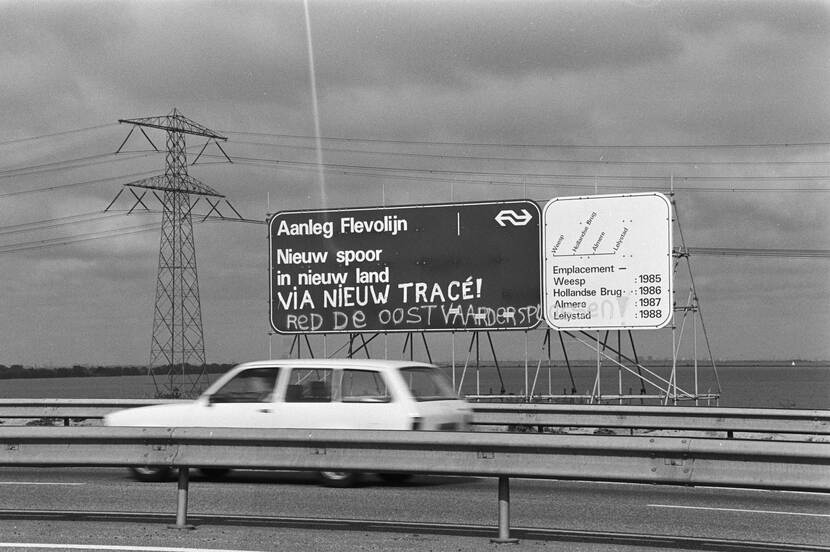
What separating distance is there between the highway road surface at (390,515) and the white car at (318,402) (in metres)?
0.77

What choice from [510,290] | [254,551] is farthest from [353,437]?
[510,290]

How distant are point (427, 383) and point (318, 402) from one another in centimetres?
143

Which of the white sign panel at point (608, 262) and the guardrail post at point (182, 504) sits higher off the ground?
the white sign panel at point (608, 262)

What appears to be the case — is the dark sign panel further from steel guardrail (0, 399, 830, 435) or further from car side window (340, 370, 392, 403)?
car side window (340, 370, 392, 403)

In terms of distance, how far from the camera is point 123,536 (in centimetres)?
963

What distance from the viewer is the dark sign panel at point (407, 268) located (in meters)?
29.5

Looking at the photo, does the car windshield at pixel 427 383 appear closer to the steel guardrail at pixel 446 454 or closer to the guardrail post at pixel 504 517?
the steel guardrail at pixel 446 454

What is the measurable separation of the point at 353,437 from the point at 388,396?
3.84 metres

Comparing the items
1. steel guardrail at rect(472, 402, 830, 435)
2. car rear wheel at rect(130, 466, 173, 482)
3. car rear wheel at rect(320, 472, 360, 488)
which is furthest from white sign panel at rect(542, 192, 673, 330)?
car rear wheel at rect(130, 466, 173, 482)

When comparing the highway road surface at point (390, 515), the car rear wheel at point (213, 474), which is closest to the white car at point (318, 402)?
the car rear wheel at point (213, 474)

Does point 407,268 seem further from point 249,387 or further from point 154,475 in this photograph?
point 154,475

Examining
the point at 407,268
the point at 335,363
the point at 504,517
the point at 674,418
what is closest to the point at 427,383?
the point at 335,363

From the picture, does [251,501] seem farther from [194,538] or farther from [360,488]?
[194,538]

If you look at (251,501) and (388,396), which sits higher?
(388,396)
